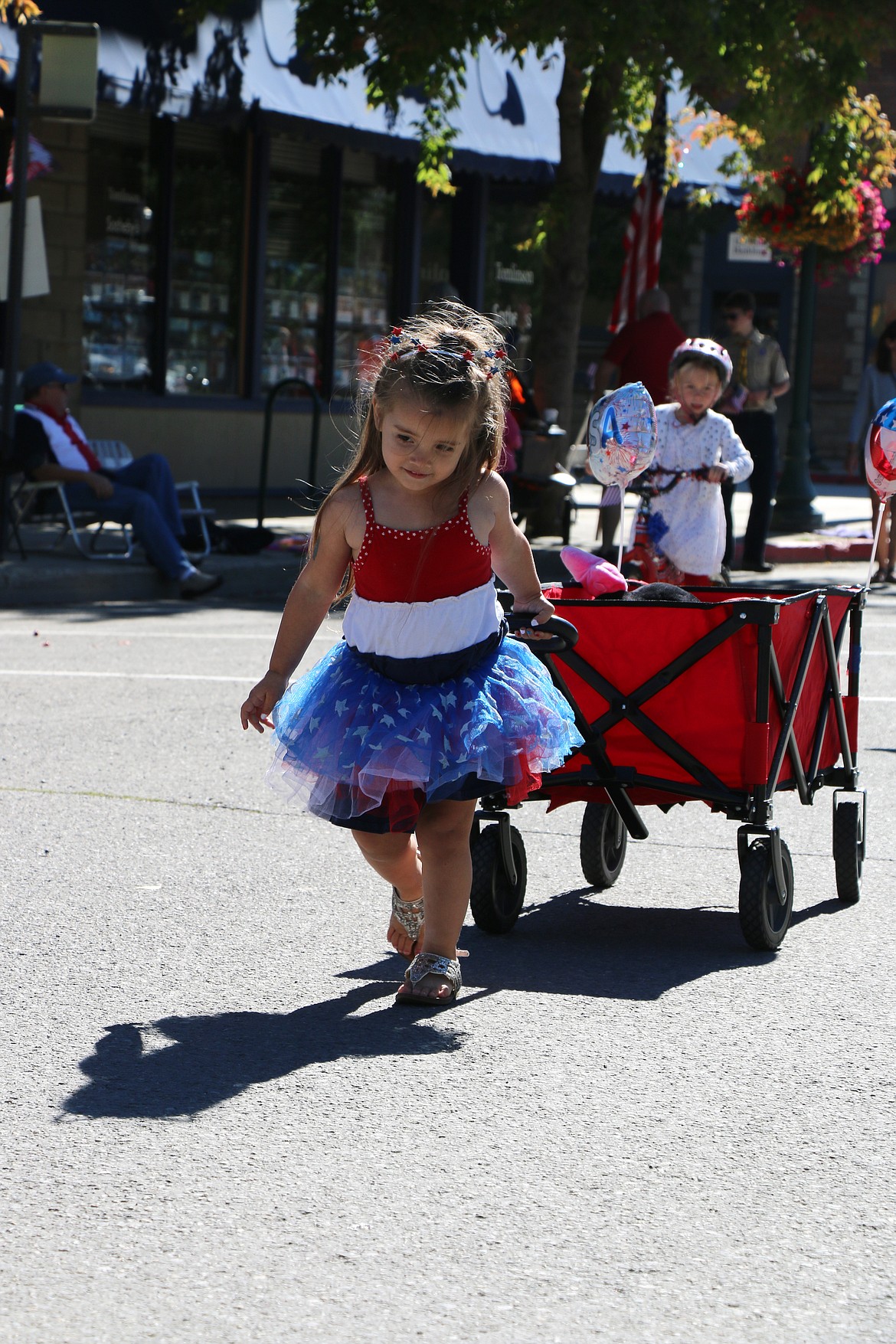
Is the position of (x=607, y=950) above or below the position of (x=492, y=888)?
below

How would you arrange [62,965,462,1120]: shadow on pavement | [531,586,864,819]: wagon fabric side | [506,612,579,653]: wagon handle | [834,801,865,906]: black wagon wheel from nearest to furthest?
[62,965,462,1120]: shadow on pavement < [506,612,579,653]: wagon handle < [531,586,864,819]: wagon fabric side < [834,801,865,906]: black wagon wheel

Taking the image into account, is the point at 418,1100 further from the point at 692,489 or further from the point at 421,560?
the point at 692,489

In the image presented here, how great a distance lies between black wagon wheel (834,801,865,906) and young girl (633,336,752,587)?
2.36 metres

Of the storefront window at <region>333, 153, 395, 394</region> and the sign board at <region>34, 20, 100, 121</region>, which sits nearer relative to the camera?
the sign board at <region>34, 20, 100, 121</region>

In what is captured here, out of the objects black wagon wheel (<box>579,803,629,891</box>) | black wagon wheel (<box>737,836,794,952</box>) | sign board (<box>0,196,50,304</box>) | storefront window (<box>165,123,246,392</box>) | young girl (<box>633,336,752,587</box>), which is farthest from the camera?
storefront window (<box>165,123,246,392</box>)

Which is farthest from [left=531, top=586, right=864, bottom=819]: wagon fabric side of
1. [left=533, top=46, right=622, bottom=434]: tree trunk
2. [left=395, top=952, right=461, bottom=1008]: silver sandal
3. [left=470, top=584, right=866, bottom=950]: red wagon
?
[left=533, top=46, right=622, bottom=434]: tree trunk

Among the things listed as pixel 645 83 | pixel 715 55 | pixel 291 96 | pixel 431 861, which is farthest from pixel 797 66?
pixel 431 861

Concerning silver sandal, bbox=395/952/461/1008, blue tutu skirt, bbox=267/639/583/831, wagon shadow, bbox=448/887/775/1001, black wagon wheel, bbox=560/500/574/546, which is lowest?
wagon shadow, bbox=448/887/775/1001

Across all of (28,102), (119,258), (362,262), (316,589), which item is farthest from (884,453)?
(362,262)

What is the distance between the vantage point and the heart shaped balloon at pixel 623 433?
6.51 metres

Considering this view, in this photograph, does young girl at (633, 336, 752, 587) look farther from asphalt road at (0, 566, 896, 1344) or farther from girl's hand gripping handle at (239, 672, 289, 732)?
girl's hand gripping handle at (239, 672, 289, 732)

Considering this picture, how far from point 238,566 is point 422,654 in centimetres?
969

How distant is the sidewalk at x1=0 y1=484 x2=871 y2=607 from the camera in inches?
508

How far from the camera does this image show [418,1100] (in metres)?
3.97
